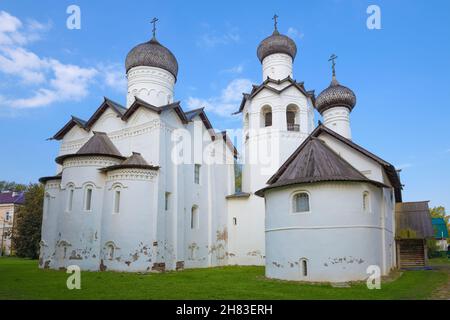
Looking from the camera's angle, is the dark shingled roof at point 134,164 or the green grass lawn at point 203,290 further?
Answer: the dark shingled roof at point 134,164

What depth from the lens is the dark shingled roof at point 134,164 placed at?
1786cm

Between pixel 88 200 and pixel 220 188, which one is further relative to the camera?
pixel 220 188

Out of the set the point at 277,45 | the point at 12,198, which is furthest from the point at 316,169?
the point at 12,198

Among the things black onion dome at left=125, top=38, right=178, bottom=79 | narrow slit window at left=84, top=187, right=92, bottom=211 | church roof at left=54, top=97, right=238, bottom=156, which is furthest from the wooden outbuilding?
black onion dome at left=125, top=38, right=178, bottom=79

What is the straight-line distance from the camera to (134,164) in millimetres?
17875

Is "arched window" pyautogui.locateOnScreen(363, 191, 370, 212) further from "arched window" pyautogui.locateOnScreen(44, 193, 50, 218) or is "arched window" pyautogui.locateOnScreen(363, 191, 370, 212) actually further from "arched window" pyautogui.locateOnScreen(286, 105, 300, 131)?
"arched window" pyautogui.locateOnScreen(44, 193, 50, 218)

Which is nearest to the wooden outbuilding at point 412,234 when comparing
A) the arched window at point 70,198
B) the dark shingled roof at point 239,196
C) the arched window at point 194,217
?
the dark shingled roof at point 239,196

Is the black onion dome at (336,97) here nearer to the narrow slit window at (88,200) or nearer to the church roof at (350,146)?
the church roof at (350,146)

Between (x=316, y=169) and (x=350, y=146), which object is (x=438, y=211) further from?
(x=316, y=169)

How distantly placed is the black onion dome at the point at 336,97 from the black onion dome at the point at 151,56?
31.7 ft

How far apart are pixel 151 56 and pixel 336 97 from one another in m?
11.6

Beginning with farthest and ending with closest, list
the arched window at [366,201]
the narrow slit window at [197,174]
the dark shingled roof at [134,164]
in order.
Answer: the narrow slit window at [197,174] → the dark shingled roof at [134,164] → the arched window at [366,201]
